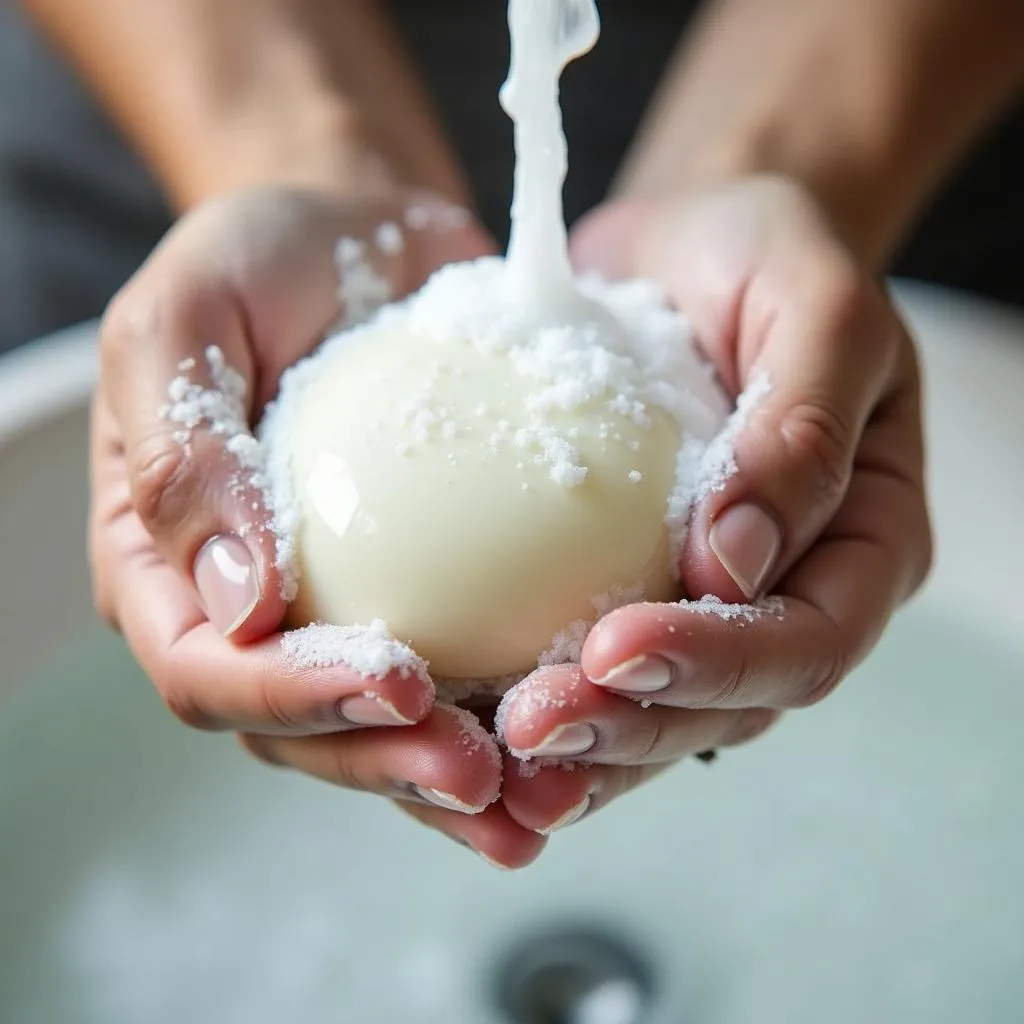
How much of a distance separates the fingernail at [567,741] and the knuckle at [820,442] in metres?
0.15

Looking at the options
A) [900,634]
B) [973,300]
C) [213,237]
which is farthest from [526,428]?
[973,300]

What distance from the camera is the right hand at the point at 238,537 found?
0.47 meters

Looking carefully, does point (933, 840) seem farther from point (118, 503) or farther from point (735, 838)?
point (118, 503)

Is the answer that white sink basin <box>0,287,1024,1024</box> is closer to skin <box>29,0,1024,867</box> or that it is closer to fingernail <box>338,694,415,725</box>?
skin <box>29,0,1024,867</box>

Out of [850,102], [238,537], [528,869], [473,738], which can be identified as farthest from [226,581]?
[850,102]

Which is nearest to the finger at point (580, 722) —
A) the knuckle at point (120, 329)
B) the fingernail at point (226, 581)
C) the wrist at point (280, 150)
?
the fingernail at point (226, 581)

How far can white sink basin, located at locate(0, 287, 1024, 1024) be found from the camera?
2.38 feet

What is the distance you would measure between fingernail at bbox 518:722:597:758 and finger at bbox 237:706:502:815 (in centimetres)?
2

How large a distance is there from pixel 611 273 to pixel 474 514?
0.33 m

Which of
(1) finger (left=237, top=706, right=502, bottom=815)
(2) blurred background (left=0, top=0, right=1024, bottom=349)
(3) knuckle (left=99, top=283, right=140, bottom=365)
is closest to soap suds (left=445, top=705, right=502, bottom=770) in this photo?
(1) finger (left=237, top=706, right=502, bottom=815)

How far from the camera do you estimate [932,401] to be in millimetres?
953

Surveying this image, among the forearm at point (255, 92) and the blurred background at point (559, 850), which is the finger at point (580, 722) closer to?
the blurred background at point (559, 850)

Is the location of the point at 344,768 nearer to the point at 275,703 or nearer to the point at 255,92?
the point at 275,703

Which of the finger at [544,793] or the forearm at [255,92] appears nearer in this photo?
the finger at [544,793]
